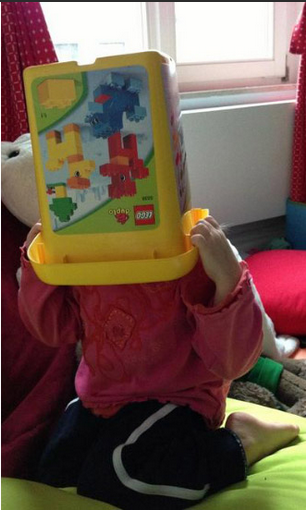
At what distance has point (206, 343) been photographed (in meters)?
0.71

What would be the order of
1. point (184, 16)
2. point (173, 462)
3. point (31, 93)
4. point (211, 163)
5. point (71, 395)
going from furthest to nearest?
point (184, 16) → point (211, 163) → point (71, 395) → point (173, 462) → point (31, 93)

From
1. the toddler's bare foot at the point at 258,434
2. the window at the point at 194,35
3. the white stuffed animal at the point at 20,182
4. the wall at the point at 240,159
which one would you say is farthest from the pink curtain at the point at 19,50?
the toddler's bare foot at the point at 258,434

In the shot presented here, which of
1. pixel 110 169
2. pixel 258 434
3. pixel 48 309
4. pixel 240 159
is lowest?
pixel 258 434

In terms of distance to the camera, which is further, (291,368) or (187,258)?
(291,368)

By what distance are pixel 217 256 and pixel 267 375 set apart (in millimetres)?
557

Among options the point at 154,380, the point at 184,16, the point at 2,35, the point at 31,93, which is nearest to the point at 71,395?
the point at 154,380

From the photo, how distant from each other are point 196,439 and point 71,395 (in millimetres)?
281

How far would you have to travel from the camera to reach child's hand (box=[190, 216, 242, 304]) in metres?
0.66

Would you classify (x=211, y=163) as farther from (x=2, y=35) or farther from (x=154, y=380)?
(x=154, y=380)

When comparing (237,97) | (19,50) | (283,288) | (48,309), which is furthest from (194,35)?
(48,309)

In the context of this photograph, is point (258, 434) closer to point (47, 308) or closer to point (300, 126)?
point (47, 308)

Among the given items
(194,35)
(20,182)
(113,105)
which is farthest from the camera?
(194,35)

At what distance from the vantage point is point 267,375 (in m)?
1.15

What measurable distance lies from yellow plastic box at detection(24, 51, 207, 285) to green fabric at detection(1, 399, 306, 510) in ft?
0.94
